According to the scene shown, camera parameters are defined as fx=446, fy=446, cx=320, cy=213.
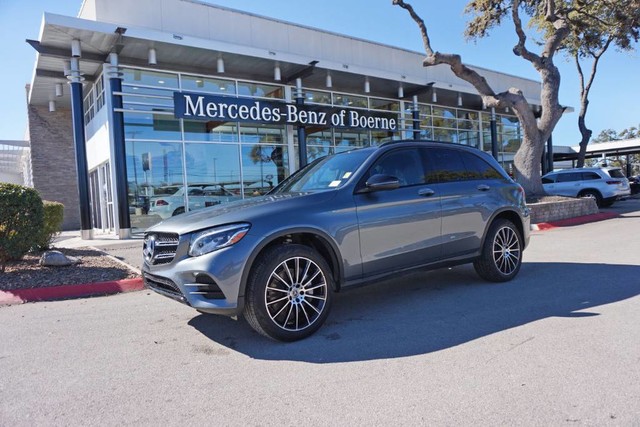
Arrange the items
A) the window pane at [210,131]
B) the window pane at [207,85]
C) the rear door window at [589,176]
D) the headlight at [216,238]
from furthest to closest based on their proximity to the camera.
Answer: the rear door window at [589,176]
the window pane at [207,85]
the window pane at [210,131]
the headlight at [216,238]

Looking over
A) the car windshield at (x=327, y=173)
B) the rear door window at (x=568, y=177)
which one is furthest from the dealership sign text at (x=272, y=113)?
the car windshield at (x=327, y=173)

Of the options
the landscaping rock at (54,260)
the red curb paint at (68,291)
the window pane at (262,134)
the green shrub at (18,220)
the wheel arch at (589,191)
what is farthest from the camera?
the wheel arch at (589,191)

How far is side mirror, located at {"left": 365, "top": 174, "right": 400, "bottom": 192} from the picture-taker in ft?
14.5

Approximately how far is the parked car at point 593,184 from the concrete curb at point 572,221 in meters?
3.16

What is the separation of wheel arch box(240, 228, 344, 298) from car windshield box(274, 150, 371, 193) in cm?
63

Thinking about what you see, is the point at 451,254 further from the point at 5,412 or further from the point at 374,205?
the point at 5,412

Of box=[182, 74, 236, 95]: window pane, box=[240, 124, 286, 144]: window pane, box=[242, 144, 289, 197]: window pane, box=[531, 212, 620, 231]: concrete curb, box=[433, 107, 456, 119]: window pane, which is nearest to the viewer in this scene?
box=[531, 212, 620, 231]: concrete curb

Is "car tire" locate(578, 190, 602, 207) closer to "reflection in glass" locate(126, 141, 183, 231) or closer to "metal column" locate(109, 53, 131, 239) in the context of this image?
"reflection in glass" locate(126, 141, 183, 231)

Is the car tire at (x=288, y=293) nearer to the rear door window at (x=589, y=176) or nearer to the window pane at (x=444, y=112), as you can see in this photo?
the rear door window at (x=589, y=176)

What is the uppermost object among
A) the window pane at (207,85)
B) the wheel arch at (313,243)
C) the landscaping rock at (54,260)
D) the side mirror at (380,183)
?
the window pane at (207,85)

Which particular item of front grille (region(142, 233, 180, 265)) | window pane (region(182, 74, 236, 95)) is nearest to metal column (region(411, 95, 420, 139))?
window pane (region(182, 74, 236, 95))

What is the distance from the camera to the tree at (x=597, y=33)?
59.8ft

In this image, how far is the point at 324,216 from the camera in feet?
13.9

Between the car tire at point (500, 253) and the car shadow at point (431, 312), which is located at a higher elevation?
the car tire at point (500, 253)
